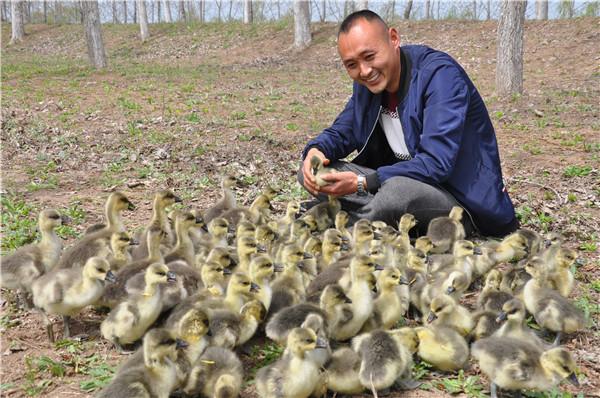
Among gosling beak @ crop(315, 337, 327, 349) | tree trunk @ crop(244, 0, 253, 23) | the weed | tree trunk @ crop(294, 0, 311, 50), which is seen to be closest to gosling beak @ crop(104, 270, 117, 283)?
gosling beak @ crop(315, 337, 327, 349)

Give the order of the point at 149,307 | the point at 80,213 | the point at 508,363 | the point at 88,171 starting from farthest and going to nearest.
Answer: the point at 88,171 → the point at 80,213 → the point at 149,307 → the point at 508,363

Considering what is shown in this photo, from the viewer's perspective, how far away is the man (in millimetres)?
5051

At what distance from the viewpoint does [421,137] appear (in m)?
5.14

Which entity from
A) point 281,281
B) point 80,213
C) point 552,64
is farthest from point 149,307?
point 552,64

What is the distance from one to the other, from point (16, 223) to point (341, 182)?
3468 millimetres

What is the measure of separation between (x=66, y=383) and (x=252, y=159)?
5.70 metres

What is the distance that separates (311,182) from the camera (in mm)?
5672

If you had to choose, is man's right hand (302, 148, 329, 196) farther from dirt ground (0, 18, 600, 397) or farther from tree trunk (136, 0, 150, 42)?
tree trunk (136, 0, 150, 42)

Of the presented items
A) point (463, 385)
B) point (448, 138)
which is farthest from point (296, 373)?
point (448, 138)

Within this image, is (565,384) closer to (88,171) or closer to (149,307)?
(149,307)

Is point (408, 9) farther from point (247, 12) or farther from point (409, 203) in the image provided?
point (409, 203)

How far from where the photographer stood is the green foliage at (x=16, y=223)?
18.5 feet

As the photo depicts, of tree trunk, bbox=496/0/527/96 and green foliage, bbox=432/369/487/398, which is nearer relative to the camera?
green foliage, bbox=432/369/487/398

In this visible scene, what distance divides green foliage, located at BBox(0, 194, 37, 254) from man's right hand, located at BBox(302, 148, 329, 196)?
2.75 meters
